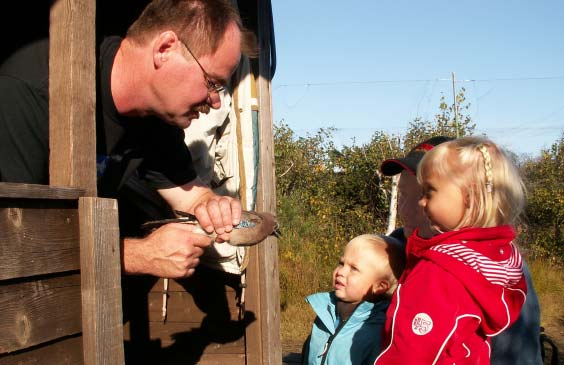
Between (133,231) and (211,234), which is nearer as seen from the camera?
(211,234)

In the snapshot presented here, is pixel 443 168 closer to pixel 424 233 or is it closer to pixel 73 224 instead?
pixel 424 233

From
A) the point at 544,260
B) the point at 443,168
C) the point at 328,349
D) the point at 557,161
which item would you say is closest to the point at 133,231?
the point at 328,349

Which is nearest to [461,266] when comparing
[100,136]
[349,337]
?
[349,337]

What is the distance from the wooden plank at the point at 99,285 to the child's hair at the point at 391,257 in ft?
3.87

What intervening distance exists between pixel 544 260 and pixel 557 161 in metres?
4.18

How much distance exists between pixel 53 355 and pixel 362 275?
1355mm

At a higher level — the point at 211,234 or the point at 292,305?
the point at 211,234

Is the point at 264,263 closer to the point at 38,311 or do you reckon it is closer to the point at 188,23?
the point at 188,23

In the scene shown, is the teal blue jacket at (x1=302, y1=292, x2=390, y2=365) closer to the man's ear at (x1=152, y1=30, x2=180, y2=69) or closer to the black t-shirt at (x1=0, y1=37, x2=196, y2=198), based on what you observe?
the black t-shirt at (x1=0, y1=37, x2=196, y2=198)

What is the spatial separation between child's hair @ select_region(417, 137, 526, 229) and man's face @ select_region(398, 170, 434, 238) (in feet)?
1.38

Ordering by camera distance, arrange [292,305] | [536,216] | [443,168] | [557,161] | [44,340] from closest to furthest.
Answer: [44,340] → [443,168] → [292,305] → [536,216] → [557,161]

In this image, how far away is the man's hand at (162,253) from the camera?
96.0 inches

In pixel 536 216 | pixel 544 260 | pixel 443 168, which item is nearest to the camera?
pixel 443 168

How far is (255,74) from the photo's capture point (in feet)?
15.9
